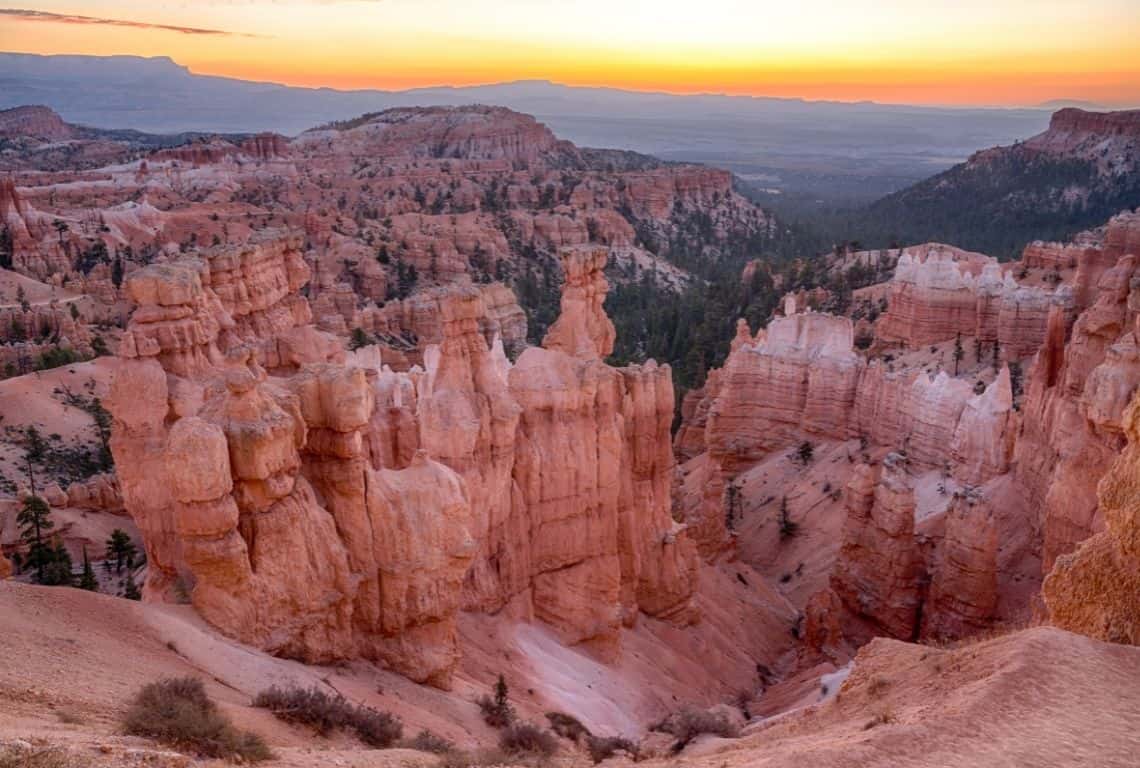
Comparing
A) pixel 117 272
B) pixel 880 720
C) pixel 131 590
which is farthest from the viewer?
pixel 117 272

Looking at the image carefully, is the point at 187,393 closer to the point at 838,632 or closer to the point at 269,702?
the point at 269,702

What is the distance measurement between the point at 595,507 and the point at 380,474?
639 centimetres

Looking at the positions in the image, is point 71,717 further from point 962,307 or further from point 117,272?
point 117,272

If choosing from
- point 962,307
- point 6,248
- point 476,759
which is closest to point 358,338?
point 962,307

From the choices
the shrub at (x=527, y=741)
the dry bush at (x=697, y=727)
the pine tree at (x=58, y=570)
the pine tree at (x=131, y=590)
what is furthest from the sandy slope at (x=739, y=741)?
the pine tree at (x=58, y=570)

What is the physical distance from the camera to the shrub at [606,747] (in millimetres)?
10913

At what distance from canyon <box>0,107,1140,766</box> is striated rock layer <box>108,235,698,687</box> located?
0.16ft

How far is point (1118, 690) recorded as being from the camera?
7.35m

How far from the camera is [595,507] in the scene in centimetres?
1739

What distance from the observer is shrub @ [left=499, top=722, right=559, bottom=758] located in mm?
9766

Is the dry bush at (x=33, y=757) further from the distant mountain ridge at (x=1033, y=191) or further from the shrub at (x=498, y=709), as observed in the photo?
the distant mountain ridge at (x=1033, y=191)

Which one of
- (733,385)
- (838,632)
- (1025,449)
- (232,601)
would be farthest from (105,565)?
(1025,449)

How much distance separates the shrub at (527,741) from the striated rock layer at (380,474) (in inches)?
68.2

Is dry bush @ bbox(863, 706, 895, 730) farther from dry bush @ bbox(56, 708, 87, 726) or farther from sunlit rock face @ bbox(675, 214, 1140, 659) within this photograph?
dry bush @ bbox(56, 708, 87, 726)
